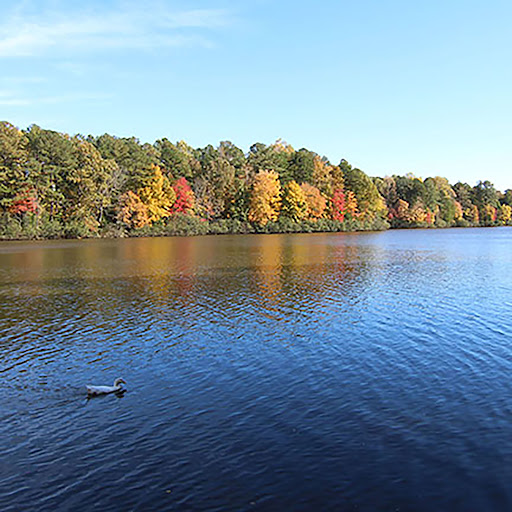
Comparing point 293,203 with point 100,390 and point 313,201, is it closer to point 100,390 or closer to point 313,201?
point 313,201

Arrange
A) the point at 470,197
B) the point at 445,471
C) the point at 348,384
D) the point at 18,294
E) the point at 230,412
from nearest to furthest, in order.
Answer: the point at 445,471, the point at 230,412, the point at 348,384, the point at 18,294, the point at 470,197

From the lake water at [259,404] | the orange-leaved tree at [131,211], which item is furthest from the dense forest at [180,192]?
Answer: the lake water at [259,404]

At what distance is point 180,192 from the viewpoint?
102 m

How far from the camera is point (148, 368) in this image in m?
14.4

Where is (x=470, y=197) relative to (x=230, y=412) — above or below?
above

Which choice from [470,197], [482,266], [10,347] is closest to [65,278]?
[10,347]

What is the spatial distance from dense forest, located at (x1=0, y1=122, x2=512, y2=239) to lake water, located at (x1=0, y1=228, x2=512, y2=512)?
6110 centimetres

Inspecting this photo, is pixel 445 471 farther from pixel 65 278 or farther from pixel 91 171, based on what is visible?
pixel 91 171

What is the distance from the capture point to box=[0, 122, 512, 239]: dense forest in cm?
8006

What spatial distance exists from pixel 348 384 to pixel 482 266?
1290 inches

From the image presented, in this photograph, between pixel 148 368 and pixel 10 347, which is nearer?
pixel 148 368

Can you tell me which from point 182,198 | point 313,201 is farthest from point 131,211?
point 313,201

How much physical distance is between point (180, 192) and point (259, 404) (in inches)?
3697

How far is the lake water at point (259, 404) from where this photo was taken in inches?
319
